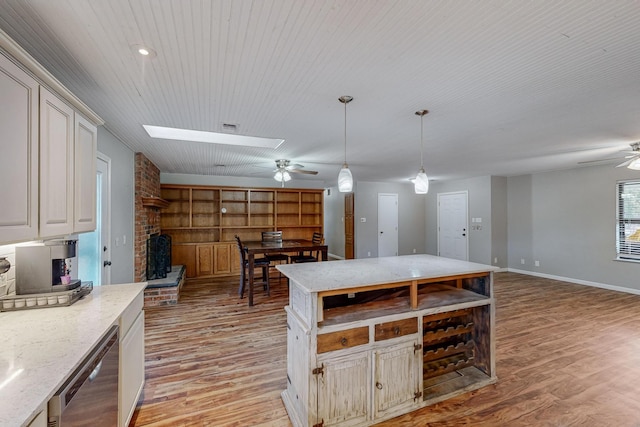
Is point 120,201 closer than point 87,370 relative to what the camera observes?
No

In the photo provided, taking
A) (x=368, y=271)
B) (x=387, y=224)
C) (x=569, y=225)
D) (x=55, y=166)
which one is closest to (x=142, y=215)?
(x=55, y=166)

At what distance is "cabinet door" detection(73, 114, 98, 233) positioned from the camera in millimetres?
1833

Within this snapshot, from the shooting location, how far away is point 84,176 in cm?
194

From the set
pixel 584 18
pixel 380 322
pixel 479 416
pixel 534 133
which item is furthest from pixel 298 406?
pixel 534 133

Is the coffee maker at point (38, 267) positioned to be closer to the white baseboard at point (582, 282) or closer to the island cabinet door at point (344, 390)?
the island cabinet door at point (344, 390)

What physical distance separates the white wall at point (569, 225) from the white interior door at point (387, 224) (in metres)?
2.82

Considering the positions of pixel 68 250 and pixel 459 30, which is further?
pixel 68 250

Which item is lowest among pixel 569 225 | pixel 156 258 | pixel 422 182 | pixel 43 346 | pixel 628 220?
pixel 156 258

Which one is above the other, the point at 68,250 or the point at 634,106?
the point at 634,106

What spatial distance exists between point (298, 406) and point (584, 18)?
9.30ft

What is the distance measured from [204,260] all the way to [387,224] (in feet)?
16.5

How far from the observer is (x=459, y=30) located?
1499 mm

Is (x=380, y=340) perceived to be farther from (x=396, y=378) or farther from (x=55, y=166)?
(x=55, y=166)

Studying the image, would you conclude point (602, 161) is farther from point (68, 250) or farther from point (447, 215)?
point (68, 250)
